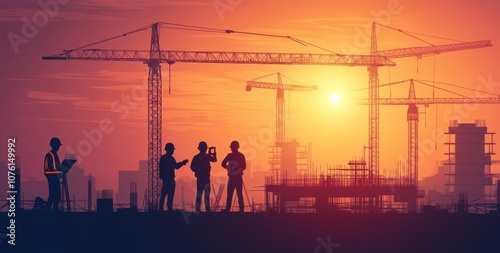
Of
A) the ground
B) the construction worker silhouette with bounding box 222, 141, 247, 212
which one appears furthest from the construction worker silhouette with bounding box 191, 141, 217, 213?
the ground

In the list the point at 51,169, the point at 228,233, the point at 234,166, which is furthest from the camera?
the point at 228,233

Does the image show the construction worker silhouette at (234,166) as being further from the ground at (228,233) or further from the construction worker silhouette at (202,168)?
Answer: the ground at (228,233)

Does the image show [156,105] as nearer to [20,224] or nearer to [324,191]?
[324,191]

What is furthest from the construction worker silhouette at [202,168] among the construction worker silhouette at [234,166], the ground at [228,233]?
the ground at [228,233]

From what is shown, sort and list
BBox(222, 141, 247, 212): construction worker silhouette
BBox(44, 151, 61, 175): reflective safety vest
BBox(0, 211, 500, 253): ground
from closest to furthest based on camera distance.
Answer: BBox(44, 151, 61, 175): reflective safety vest
BBox(222, 141, 247, 212): construction worker silhouette
BBox(0, 211, 500, 253): ground

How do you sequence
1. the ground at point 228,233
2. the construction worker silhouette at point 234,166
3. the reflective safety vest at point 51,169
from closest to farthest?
the reflective safety vest at point 51,169, the construction worker silhouette at point 234,166, the ground at point 228,233

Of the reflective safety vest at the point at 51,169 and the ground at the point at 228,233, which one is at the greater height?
the reflective safety vest at the point at 51,169

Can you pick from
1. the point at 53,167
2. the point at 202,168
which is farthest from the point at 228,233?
the point at 53,167

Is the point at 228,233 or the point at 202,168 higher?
the point at 202,168

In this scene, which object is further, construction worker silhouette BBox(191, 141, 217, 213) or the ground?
the ground

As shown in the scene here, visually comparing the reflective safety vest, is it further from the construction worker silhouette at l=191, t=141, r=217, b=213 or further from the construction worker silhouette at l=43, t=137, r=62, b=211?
the construction worker silhouette at l=191, t=141, r=217, b=213

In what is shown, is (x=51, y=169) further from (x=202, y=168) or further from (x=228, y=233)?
(x=228, y=233)

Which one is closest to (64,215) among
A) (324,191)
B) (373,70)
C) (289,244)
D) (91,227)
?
(91,227)

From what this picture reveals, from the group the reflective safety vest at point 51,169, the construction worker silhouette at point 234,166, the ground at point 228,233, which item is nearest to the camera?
the reflective safety vest at point 51,169
